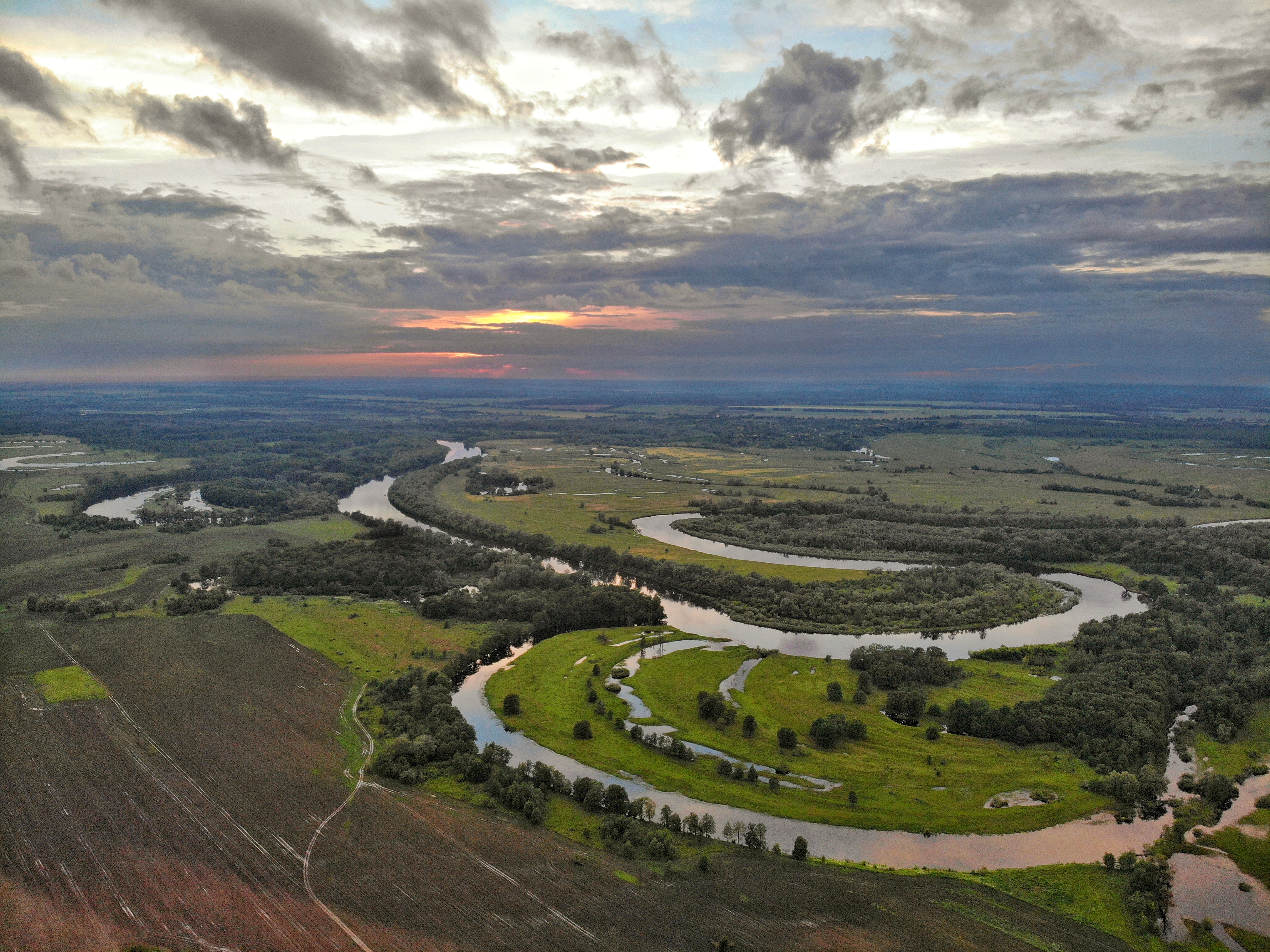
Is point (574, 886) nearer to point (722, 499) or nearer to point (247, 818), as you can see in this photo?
point (247, 818)

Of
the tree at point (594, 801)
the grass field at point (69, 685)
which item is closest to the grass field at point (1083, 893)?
the tree at point (594, 801)

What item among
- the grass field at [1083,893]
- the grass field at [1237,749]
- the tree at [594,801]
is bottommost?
the grass field at [1237,749]

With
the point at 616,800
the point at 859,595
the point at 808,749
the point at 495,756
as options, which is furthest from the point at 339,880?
the point at 859,595

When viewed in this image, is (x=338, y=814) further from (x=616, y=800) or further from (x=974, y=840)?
(x=974, y=840)

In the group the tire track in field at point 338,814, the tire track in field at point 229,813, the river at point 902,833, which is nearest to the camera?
the tire track in field at point 338,814

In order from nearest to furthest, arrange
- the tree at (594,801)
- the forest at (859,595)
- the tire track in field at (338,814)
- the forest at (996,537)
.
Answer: the tire track in field at (338,814)
the tree at (594,801)
the forest at (859,595)
the forest at (996,537)

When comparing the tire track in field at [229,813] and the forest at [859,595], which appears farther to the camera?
the forest at [859,595]

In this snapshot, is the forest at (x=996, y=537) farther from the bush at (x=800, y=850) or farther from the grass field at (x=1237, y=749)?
the bush at (x=800, y=850)
